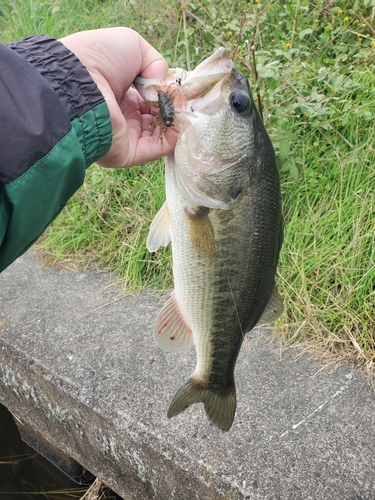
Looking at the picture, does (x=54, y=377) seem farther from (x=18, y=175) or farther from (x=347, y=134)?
(x=347, y=134)

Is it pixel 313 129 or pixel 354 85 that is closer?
pixel 354 85

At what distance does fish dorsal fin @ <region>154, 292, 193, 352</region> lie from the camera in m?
1.73

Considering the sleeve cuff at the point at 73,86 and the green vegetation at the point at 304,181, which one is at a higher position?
the sleeve cuff at the point at 73,86

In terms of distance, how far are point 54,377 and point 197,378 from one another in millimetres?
1079

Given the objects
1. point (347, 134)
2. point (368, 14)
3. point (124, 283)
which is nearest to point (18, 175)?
point (124, 283)

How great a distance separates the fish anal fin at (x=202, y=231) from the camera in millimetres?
1548

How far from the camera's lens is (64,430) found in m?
2.57

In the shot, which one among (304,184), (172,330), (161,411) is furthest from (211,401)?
(304,184)

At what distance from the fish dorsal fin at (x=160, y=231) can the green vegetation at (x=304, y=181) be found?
47.7 inches

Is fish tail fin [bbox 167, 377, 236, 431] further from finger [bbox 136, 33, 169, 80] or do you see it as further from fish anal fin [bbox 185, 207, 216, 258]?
finger [bbox 136, 33, 169, 80]

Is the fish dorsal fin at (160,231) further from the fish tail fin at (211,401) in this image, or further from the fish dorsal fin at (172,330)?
the fish tail fin at (211,401)

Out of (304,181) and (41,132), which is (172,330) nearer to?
(41,132)

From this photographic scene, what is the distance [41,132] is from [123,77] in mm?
479

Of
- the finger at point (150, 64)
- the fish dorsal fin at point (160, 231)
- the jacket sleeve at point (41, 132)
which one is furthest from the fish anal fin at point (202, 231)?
the finger at point (150, 64)
